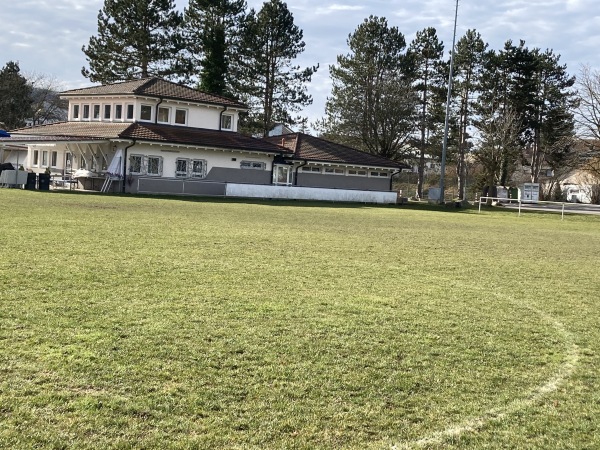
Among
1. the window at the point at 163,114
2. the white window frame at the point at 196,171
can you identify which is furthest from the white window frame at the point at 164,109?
the white window frame at the point at 196,171

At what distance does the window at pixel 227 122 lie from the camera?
41812 millimetres

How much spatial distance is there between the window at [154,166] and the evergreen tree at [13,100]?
36.8 m

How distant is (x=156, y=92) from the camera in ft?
126

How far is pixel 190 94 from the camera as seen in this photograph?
133 feet

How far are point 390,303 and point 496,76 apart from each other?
60.1 metres

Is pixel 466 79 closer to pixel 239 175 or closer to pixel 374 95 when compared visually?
pixel 374 95

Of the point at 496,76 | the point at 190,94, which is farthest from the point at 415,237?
the point at 496,76

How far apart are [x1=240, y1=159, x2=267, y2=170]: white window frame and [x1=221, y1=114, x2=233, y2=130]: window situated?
11.4 feet

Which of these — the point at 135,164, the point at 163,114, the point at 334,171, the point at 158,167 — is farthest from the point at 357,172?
the point at 135,164

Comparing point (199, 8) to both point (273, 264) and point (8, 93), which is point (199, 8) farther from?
point (273, 264)

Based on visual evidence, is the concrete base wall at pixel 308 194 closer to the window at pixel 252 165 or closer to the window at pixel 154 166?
the window at pixel 252 165

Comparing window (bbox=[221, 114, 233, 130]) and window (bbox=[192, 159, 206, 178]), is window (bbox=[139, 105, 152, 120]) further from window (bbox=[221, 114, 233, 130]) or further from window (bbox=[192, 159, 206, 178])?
window (bbox=[221, 114, 233, 130])

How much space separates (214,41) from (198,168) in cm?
1845

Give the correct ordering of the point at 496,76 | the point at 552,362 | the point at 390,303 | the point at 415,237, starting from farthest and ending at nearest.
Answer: the point at 496,76 → the point at 415,237 → the point at 390,303 → the point at 552,362
